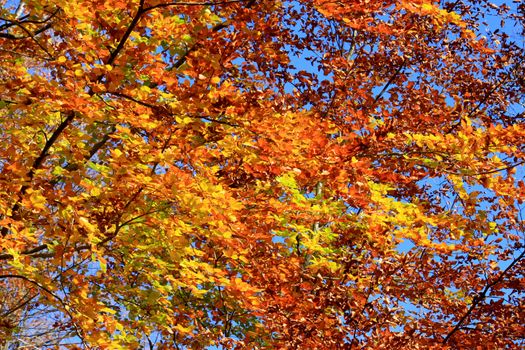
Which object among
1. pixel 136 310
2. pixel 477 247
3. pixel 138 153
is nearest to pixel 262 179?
pixel 138 153

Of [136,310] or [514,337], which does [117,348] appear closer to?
[136,310]

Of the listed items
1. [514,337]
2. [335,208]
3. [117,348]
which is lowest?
[117,348]

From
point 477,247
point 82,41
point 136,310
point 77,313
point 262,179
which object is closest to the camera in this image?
point 82,41

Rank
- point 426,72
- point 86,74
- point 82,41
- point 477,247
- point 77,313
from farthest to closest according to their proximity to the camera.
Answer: point 426,72
point 477,247
point 77,313
point 82,41
point 86,74

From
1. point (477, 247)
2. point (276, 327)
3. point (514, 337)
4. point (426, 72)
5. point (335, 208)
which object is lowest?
point (276, 327)

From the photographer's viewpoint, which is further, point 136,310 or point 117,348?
point 136,310

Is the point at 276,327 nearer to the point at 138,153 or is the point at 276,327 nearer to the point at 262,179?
the point at 262,179

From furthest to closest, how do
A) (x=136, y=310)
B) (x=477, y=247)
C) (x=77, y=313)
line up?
(x=477, y=247) → (x=136, y=310) → (x=77, y=313)

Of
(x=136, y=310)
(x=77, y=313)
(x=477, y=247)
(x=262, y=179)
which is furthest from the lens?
(x=477, y=247)

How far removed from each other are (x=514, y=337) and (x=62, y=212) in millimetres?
5238

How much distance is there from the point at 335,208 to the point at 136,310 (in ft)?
8.81

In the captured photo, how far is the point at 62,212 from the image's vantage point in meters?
4.18

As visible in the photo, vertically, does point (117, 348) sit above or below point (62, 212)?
below

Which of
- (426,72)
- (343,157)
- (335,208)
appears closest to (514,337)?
(335,208)
